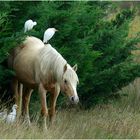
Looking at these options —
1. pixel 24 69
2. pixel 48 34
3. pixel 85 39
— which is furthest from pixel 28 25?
pixel 85 39

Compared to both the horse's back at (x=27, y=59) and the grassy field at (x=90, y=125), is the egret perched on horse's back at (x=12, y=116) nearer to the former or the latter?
the grassy field at (x=90, y=125)

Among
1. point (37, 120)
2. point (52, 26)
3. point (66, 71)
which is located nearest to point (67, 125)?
point (37, 120)

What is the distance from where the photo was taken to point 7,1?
344 inches

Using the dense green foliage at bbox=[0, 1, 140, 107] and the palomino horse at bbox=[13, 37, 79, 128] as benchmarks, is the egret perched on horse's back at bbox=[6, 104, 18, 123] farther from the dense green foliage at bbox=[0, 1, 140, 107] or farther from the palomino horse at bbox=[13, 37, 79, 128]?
the dense green foliage at bbox=[0, 1, 140, 107]

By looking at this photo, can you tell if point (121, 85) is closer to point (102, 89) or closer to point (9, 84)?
point (102, 89)

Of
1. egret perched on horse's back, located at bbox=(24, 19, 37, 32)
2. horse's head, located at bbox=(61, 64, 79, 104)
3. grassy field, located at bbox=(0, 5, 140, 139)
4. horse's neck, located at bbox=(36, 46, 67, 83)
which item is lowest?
grassy field, located at bbox=(0, 5, 140, 139)

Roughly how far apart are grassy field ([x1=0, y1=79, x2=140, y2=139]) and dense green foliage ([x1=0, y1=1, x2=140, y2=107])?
446mm

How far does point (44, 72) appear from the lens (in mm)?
8391

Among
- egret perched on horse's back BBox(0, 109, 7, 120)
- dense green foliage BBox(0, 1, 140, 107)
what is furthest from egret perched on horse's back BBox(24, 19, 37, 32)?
egret perched on horse's back BBox(0, 109, 7, 120)

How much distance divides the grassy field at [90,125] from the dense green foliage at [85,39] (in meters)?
0.45

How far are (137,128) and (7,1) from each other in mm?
2735

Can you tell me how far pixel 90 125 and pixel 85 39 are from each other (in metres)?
1.78

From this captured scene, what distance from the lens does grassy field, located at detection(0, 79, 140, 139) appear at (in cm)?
747

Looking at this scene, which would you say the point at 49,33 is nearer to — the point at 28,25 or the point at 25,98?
the point at 28,25
